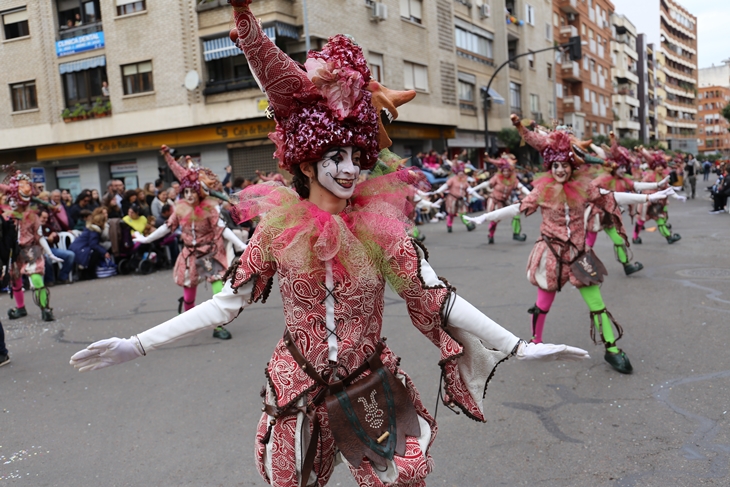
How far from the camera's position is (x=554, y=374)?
562 cm

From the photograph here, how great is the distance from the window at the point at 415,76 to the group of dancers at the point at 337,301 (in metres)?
26.0

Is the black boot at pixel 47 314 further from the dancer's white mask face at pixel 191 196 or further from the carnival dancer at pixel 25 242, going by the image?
the dancer's white mask face at pixel 191 196

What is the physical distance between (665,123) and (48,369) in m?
95.9

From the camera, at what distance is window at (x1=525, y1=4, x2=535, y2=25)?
133ft

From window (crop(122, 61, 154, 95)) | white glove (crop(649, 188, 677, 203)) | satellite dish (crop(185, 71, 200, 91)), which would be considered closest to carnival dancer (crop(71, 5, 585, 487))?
white glove (crop(649, 188, 677, 203))

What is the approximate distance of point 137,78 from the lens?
24.9 metres

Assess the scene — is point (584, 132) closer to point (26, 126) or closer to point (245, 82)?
point (245, 82)

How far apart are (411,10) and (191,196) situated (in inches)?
940

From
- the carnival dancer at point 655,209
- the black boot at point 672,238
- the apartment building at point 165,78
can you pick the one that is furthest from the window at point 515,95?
the black boot at point 672,238

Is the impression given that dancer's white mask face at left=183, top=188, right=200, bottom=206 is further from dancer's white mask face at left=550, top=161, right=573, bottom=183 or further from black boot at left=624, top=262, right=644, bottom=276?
black boot at left=624, top=262, right=644, bottom=276

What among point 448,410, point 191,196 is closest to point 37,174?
point 191,196

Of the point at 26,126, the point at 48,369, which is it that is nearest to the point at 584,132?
the point at 26,126

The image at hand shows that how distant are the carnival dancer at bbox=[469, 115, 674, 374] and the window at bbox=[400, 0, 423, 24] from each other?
24.0 meters

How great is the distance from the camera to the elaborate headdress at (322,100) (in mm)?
2385
